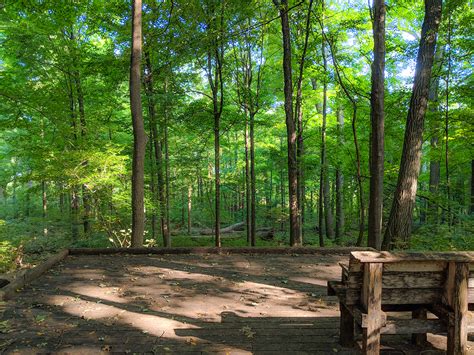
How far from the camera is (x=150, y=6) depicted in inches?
407

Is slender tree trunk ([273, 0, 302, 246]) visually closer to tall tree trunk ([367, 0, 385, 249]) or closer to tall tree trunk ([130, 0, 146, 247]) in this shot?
tall tree trunk ([367, 0, 385, 249])

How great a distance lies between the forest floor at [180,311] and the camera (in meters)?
3.38

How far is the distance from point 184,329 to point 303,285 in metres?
2.28

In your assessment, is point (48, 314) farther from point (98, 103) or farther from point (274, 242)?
point (274, 242)

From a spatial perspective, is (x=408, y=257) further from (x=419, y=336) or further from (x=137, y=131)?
(x=137, y=131)

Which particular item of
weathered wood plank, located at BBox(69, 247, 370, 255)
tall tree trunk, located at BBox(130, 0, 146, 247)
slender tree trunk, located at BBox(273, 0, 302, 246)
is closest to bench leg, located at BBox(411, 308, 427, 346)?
weathered wood plank, located at BBox(69, 247, 370, 255)

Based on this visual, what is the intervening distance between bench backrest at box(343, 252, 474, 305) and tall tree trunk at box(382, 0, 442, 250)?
5084 millimetres

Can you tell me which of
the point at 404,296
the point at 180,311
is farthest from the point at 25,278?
the point at 404,296

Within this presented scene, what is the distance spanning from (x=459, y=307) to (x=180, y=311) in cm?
308

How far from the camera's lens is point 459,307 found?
9.54 feet

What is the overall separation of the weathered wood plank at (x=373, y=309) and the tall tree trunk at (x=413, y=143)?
548cm

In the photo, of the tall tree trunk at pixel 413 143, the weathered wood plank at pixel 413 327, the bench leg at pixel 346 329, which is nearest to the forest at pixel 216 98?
the tall tree trunk at pixel 413 143

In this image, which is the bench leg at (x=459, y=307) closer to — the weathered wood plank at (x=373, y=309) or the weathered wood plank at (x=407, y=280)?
the weathered wood plank at (x=407, y=280)

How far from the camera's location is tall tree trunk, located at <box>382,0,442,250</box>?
7797mm
